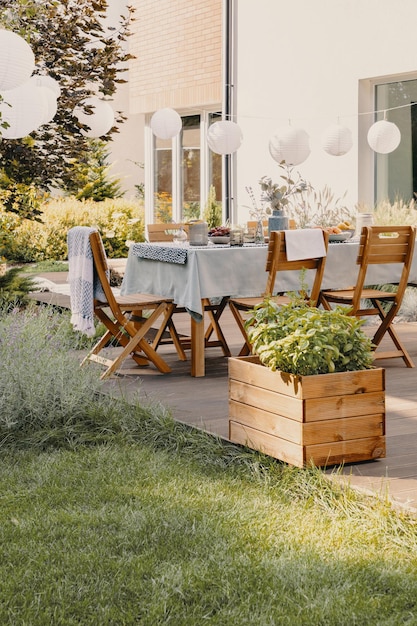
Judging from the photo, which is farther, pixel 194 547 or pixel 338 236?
pixel 338 236

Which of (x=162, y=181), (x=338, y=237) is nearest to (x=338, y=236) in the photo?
(x=338, y=237)

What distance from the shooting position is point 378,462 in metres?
4.34

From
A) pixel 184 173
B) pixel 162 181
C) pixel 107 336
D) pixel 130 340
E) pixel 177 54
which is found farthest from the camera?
pixel 162 181

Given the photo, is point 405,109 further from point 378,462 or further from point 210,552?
point 210,552

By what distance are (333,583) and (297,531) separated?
1.53 ft

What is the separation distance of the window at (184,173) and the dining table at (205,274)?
312 inches

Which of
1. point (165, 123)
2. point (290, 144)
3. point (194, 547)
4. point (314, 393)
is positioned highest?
point (165, 123)

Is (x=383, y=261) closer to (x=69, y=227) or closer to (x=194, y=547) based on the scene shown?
(x=194, y=547)

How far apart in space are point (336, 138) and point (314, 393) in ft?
21.6

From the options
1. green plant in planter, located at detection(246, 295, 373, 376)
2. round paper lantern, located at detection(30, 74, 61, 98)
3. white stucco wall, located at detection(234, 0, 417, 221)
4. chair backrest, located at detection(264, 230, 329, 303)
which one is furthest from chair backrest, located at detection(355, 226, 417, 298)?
white stucco wall, located at detection(234, 0, 417, 221)

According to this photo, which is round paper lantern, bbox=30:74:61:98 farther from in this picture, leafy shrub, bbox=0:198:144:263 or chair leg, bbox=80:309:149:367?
leafy shrub, bbox=0:198:144:263

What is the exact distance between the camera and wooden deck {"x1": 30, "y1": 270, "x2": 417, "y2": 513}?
405cm

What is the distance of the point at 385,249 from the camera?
6.60 metres

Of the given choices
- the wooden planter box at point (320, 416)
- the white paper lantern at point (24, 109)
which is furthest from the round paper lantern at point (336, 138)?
the wooden planter box at point (320, 416)
